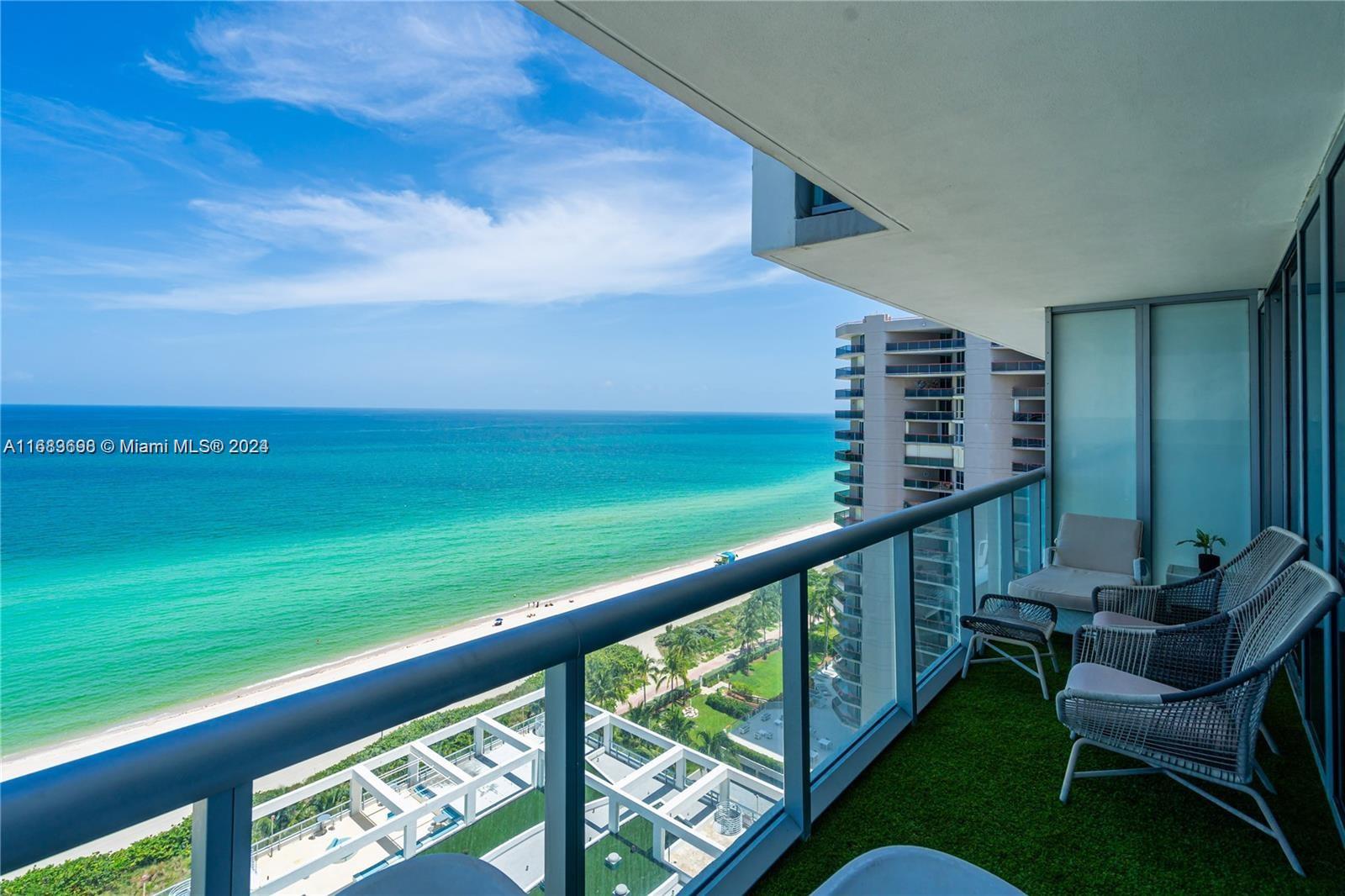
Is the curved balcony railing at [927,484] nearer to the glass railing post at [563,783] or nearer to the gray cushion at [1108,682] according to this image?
the gray cushion at [1108,682]

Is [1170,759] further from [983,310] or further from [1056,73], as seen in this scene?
[983,310]

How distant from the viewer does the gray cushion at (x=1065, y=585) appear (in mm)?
4172

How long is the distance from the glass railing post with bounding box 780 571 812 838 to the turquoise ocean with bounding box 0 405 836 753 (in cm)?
2659

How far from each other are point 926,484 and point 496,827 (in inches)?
1310

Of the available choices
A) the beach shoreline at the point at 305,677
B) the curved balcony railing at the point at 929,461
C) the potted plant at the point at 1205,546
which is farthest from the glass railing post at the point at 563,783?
the curved balcony railing at the point at 929,461

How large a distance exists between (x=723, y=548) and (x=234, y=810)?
1478 inches

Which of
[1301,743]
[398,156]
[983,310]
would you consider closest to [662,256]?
[398,156]

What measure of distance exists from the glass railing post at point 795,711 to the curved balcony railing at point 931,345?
3096 cm

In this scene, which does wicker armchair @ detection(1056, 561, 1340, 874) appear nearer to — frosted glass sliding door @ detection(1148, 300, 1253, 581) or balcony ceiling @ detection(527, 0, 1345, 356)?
balcony ceiling @ detection(527, 0, 1345, 356)

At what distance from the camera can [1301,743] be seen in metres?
3.05

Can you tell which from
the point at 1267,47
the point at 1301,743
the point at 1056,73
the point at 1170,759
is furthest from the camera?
the point at 1301,743

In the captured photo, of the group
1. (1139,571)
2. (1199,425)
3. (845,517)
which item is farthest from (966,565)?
(845,517)

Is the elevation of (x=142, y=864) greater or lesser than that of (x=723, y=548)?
greater

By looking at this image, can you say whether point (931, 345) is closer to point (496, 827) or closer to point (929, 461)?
point (929, 461)
